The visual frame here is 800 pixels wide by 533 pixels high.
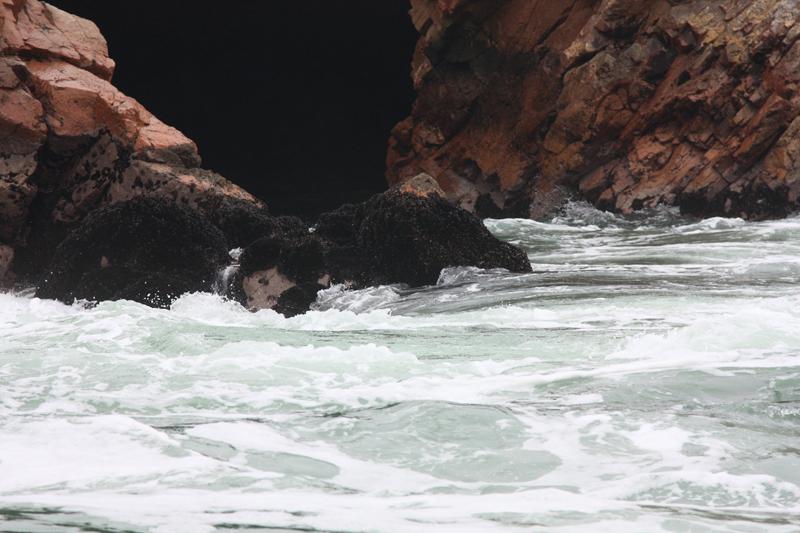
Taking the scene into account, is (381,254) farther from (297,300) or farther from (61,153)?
(61,153)

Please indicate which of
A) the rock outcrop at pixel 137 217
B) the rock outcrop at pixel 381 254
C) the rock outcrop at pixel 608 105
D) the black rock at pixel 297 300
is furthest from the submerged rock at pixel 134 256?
the rock outcrop at pixel 608 105

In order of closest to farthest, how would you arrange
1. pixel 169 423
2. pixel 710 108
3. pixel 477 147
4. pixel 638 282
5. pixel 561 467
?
pixel 561 467, pixel 169 423, pixel 638 282, pixel 710 108, pixel 477 147

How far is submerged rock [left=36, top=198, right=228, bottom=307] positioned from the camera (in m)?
11.8

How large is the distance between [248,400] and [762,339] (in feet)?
11.9

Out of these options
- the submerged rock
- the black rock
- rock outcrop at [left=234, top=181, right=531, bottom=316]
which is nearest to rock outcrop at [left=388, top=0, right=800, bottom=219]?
rock outcrop at [left=234, top=181, right=531, bottom=316]

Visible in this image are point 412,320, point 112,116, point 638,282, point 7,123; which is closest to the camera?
point 412,320

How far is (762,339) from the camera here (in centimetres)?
774

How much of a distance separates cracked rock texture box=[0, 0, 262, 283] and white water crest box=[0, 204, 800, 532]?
314cm

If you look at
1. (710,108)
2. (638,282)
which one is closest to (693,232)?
(710,108)

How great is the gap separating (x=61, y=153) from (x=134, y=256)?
2.77 m

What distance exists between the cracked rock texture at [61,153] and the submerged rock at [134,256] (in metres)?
1.27

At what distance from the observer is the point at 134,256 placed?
11984mm

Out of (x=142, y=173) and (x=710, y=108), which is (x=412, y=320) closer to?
(x=142, y=173)

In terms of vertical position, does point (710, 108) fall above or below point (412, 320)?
above
